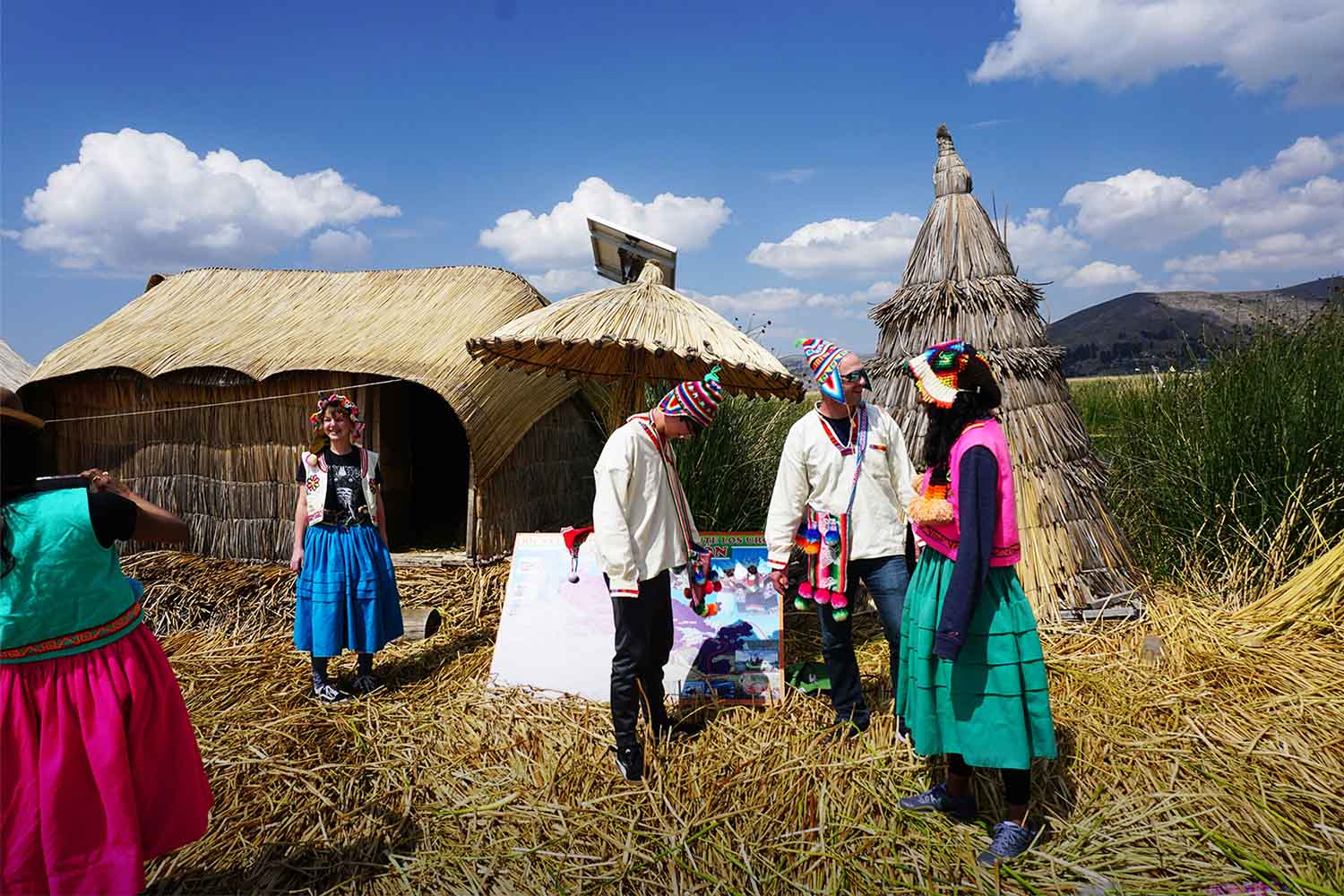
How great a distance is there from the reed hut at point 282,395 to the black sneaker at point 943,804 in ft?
13.9

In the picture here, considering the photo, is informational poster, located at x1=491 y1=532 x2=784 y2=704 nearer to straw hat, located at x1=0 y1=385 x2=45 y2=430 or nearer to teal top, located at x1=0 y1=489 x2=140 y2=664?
teal top, located at x1=0 y1=489 x2=140 y2=664

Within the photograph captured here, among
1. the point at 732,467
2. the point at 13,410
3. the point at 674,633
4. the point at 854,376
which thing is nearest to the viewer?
the point at 13,410

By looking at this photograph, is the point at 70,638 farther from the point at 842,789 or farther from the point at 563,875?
the point at 842,789

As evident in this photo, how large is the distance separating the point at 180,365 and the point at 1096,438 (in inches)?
351

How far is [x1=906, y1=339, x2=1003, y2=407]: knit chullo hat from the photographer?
8.75 feet

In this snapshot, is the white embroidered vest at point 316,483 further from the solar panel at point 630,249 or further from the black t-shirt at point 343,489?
the solar panel at point 630,249

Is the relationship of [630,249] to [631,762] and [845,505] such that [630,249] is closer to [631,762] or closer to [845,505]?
[845,505]

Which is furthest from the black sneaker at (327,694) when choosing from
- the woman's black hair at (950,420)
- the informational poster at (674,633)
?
the woman's black hair at (950,420)

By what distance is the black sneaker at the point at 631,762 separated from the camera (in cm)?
333

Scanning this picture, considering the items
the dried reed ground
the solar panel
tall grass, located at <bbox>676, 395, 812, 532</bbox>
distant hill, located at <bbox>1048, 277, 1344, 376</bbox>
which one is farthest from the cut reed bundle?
the solar panel

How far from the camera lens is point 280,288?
7902mm

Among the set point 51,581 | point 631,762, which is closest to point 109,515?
point 51,581

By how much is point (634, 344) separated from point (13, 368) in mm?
7517

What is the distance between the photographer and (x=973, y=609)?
2537 millimetres
